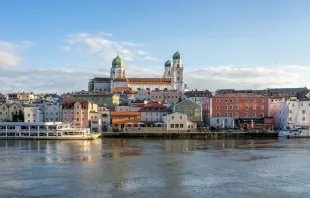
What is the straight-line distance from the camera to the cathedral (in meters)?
123

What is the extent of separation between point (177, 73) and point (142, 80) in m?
12.9

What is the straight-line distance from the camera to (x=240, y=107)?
221ft

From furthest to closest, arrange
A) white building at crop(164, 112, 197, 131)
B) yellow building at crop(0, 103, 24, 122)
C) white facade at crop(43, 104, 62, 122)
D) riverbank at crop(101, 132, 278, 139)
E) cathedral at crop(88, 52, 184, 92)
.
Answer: cathedral at crop(88, 52, 184, 92), yellow building at crop(0, 103, 24, 122), white facade at crop(43, 104, 62, 122), white building at crop(164, 112, 197, 131), riverbank at crop(101, 132, 278, 139)

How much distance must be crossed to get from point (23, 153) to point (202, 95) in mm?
67968

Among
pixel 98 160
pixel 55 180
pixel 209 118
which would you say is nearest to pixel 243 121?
pixel 209 118

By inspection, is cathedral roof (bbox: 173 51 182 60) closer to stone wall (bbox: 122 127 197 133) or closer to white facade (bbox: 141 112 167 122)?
white facade (bbox: 141 112 167 122)

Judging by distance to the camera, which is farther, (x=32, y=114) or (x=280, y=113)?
(x=280, y=113)

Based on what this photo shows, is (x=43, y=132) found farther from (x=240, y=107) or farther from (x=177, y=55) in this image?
(x=177, y=55)

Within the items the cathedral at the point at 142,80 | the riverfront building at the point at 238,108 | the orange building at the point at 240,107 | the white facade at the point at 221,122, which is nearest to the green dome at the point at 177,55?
the cathedral at the point at 142,80

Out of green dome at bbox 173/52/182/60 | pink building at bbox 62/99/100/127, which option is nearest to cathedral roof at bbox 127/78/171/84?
green dome at bbox 173/52/182/60

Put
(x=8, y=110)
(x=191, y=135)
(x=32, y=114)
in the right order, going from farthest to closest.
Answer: (x=8, y=110) < (x=32, y=114) < (x=191, y=135)

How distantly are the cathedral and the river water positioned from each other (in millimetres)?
82699

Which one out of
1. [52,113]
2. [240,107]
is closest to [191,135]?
[240,107]

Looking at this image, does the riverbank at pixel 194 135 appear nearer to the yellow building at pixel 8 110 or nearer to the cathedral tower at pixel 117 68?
the yellow building at pixel 8 110
